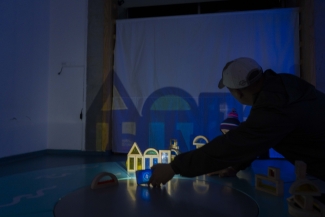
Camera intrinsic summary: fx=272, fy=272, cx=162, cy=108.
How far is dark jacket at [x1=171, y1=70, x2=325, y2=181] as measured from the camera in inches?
46.3

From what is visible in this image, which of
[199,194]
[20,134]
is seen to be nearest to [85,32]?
[20,134]

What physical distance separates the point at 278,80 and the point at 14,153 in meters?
3.03

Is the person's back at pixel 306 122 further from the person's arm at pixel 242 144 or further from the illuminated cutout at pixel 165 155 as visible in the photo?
the illuminated cutout at pixel 165 155

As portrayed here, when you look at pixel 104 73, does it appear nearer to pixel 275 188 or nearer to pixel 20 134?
pixel 20 134

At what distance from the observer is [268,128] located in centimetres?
118

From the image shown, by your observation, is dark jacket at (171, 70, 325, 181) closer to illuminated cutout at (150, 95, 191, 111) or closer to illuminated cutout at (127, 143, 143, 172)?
illuminated cutout at (127, 143, 143, 172)

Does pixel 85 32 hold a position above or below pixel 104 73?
above

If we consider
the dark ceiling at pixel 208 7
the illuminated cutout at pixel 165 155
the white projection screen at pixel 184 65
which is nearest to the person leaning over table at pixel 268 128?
the illuminated cutout at pixel 165 155

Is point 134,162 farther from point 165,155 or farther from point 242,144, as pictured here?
point 242,144

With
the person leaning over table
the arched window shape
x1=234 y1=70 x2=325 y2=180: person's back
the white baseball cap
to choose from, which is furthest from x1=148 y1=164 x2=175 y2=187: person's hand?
the arched window shape

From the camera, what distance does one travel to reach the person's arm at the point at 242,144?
3.86ft

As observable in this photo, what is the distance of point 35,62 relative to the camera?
354 centimetres

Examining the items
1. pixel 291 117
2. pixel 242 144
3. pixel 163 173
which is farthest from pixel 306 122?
pixel 163 173

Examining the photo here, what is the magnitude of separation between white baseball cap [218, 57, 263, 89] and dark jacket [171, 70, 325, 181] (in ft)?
0.22
